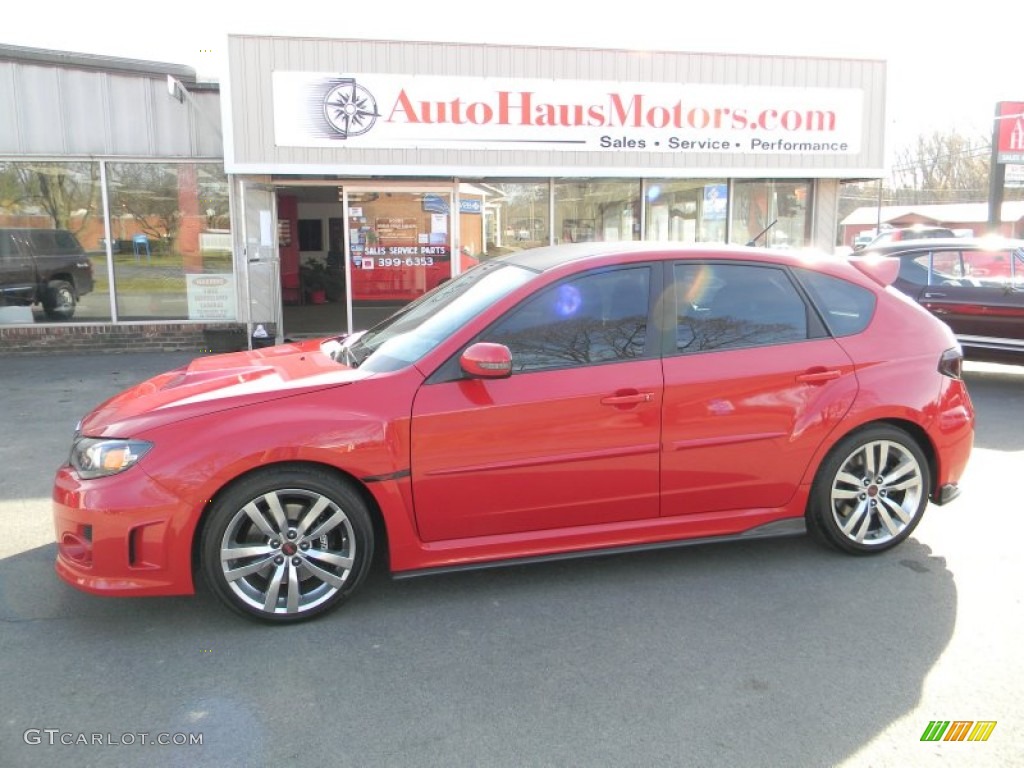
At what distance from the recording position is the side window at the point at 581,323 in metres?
3.74

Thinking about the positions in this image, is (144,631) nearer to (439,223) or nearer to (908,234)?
(439,223)

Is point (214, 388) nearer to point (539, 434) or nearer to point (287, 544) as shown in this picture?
point (287, 544)

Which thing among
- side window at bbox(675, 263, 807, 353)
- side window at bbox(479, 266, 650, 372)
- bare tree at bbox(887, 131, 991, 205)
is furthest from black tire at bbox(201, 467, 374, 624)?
bare tree at bbox(887, 131, 991, 205)

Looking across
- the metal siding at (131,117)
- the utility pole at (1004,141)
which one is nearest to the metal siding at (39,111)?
the metal siding at (131,117)

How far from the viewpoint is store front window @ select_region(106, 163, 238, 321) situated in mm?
11539

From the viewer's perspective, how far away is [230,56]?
1019 cm

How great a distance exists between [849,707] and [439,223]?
994 centimetres

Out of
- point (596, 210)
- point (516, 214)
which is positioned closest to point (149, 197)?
point (516, 214)

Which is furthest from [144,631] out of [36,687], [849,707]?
[849,707]

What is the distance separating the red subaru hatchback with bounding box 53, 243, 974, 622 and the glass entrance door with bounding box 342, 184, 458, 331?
292 inches

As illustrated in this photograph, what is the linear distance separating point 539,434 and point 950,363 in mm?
2358

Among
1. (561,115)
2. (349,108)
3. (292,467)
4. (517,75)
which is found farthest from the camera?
(561,115)

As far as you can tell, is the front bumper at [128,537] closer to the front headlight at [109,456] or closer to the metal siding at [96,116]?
the front headlight at [109,456]

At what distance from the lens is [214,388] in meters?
3.69
